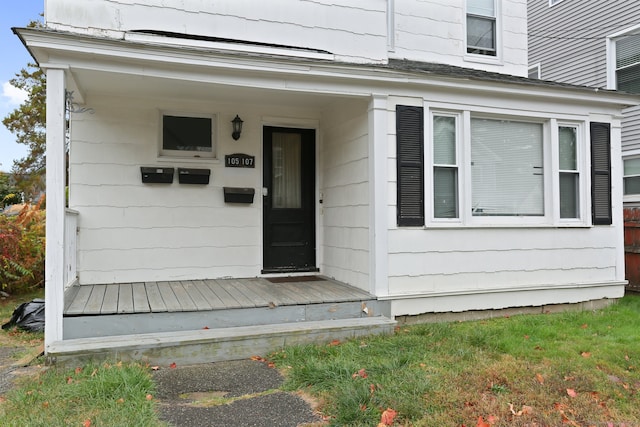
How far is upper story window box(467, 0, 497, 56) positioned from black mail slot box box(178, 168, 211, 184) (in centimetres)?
458

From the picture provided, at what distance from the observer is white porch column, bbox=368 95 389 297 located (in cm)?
496

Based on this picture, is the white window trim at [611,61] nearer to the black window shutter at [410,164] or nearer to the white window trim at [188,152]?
the black window shutter at [410,164]

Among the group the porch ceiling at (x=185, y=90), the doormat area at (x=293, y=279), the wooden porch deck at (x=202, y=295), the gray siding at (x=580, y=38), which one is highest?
the gray siding at (x=580, y=38)

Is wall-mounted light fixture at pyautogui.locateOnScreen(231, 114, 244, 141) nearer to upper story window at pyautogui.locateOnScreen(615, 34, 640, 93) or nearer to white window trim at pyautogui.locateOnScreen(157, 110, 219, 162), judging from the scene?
white window trim at pyautogui.locateOnScreen(157, 110, 219, 162)

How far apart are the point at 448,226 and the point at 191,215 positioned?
3120 mm

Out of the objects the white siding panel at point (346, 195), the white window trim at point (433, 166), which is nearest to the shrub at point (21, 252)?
the white siding panel at point (346, 195)

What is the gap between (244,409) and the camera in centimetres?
306

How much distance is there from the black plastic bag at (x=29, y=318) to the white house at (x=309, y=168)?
0.46 metres

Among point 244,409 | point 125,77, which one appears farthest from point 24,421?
point 125,77

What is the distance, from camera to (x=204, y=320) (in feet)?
13.9

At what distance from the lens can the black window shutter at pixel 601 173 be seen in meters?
Result: 6.02

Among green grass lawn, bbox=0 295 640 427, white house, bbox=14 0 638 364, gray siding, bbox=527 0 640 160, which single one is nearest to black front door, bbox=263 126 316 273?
white house, bbox=14 0 638 364

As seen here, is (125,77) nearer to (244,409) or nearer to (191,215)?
(191,215)

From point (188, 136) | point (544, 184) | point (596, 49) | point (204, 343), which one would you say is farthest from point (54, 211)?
point (596, 49)
